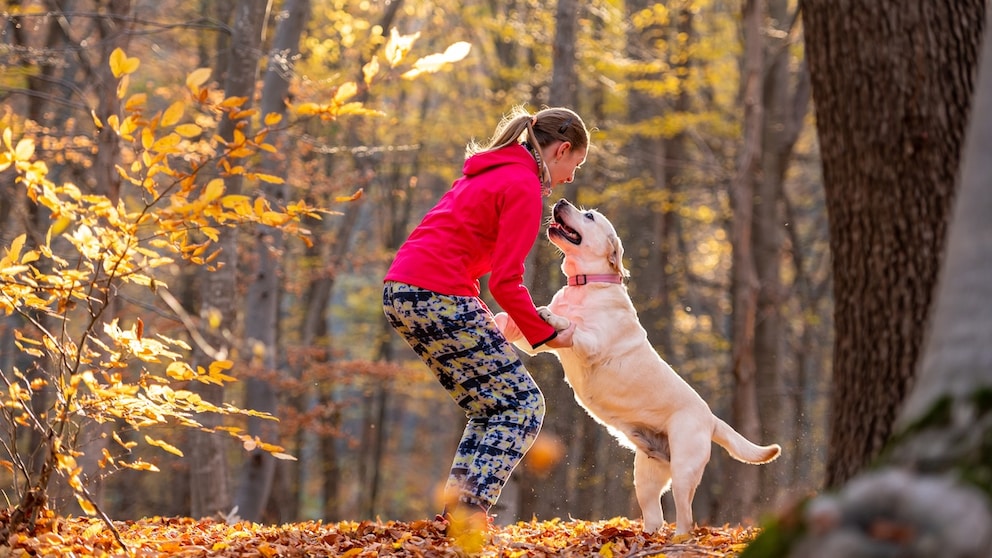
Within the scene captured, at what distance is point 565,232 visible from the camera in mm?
5207

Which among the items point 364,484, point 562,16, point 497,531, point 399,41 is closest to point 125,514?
point 364,484

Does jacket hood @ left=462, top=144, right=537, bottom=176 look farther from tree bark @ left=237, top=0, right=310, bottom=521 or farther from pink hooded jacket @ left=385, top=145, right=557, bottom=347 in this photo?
tree bark @ left=237, top=0, right=310, bottom=521

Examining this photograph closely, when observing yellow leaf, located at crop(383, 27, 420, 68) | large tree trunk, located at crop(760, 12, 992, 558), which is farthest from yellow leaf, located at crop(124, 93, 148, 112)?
large tree trunk, located at crop(760, 12, 992, 558)

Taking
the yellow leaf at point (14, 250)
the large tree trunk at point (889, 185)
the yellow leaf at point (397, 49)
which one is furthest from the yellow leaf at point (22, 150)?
the large tree trunk at point (889, 185)

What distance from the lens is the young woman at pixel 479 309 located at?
4414 millimetres

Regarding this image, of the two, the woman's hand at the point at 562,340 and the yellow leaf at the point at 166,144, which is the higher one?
the yellow leaf at the point at 166,144

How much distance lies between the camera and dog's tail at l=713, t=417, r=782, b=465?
514 cm

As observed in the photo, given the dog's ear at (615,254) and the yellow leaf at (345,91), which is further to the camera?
the dog's ear at (615,254)

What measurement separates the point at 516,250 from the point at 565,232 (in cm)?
85

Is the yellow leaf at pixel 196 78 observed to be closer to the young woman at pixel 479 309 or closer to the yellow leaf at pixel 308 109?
the yellow leaf at pixel 308 109

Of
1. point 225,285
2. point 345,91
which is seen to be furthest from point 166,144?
point 225,285

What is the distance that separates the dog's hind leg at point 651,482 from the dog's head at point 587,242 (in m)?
1.01

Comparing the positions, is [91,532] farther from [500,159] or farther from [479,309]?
[500,159]

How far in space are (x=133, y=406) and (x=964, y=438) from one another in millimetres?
3081
